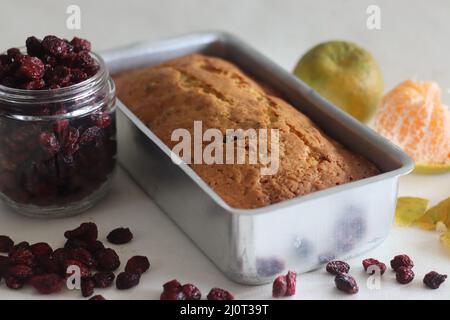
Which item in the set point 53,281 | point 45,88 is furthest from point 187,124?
point 53,281

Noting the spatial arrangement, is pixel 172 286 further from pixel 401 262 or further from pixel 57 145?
pixel 401 262

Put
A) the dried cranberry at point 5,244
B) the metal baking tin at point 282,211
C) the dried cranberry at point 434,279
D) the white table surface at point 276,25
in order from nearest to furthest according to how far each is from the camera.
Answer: the metal baking tin at point 282,211 → the dried cranberry at point 434,279 → the dried cranberry at point 5,244 → the white table surface at point 276,25

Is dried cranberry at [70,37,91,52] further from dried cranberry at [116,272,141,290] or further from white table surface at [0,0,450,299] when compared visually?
white table surface at [0,0,450,299]

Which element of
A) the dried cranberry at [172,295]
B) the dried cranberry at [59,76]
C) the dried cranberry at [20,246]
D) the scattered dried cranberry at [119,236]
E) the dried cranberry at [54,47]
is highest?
the dried cranberry at [54,47]

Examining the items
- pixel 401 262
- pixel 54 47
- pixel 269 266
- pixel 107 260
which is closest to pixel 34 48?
pixel 54 47

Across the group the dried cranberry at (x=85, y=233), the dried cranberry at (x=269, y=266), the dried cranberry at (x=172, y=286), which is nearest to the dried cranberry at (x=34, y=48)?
the dried cranberry at (x=85, y=233)

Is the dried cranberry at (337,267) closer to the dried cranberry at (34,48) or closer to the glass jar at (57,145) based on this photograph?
the glass jar at (57,145)
